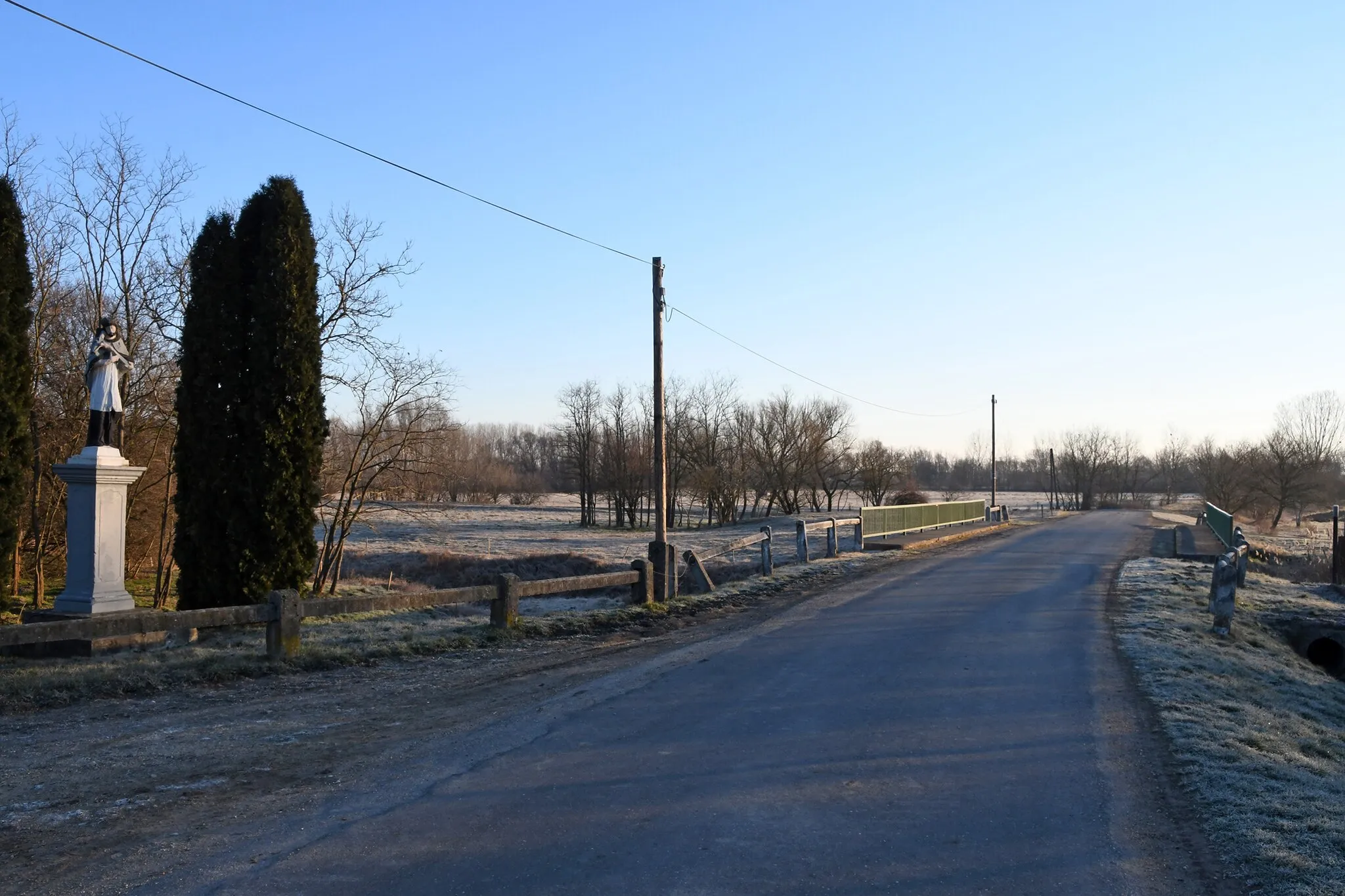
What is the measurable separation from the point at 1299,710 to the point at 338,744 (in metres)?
9.27

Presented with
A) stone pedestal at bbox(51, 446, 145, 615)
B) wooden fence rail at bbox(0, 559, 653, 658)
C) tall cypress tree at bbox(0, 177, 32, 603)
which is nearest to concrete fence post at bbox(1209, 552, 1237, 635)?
wooden fence rail at bbox(0, 559, 653, 658)

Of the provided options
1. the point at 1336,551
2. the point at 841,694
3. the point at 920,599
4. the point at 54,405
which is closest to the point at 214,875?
the point at 841,694

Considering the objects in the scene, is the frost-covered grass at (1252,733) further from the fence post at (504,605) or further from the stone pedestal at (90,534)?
the stone pedestal at (90,534)

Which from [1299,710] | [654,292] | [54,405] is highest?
[654,292]

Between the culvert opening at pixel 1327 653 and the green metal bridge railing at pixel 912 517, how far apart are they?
44.5ft

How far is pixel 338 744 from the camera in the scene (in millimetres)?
7215

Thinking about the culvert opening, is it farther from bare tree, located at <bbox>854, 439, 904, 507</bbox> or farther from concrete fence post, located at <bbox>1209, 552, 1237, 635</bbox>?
bare tree, located at <bbox>854, 439, 904, 507</bbox>

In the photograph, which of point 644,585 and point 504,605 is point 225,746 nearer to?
point 504,605

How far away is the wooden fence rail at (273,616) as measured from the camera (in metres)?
9.30

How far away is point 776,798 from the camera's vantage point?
19.3 ft

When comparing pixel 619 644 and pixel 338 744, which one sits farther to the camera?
pixel 619 644

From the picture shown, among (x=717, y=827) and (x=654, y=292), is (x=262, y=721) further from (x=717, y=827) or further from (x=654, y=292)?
(x=654, y=292)

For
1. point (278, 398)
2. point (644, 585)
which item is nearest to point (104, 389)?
point (278, 398)

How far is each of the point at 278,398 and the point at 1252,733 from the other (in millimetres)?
12751
